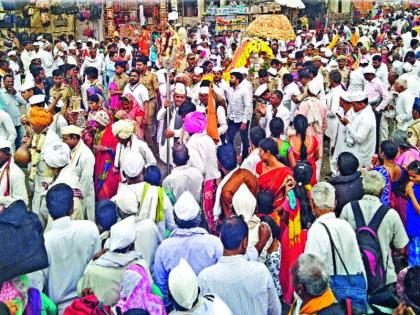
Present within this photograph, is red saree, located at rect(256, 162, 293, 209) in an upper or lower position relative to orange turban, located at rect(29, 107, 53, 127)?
lower

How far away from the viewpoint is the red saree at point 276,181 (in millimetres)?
5105

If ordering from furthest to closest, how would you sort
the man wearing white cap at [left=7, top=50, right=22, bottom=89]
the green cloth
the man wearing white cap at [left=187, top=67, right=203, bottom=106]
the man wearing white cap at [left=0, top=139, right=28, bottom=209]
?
the man wearing white cap at [left=7, top=50, right=22, bottom=89] < the man wearing white cap at [left=187, top=67, right=203, bottom=106] < the man wearing white cap at [left=0, top=139, right=28, bottom=209] < the green cloth

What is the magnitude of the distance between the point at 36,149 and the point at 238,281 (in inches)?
128

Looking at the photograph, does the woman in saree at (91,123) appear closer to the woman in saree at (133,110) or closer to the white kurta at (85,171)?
the woman in saree at (133,110)

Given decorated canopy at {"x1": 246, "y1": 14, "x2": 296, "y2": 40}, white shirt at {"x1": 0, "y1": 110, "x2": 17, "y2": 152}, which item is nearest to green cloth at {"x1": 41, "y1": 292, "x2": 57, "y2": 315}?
white shirt at {"x1": 0, "y1": 110, "x2": 17, "y2": 152}

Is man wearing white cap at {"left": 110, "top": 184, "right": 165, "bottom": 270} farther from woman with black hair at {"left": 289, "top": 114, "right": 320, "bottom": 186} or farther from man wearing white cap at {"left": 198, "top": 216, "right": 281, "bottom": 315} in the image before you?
woman with black hair at {"left": 289, "top": 114, "right": 320, "bottom": 186}

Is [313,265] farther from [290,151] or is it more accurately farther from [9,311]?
[290,151]

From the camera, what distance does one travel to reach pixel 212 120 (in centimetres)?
718

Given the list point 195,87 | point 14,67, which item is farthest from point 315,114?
point 14,67

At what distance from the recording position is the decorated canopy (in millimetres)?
11969

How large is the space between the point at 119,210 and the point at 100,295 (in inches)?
38.2

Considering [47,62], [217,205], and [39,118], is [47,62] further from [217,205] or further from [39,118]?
[217,205]

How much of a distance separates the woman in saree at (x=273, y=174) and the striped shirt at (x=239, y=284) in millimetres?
1503

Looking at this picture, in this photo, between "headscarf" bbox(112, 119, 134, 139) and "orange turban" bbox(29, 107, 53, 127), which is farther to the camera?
→ "orange turban" bbox(29, 107, 53, 127)
